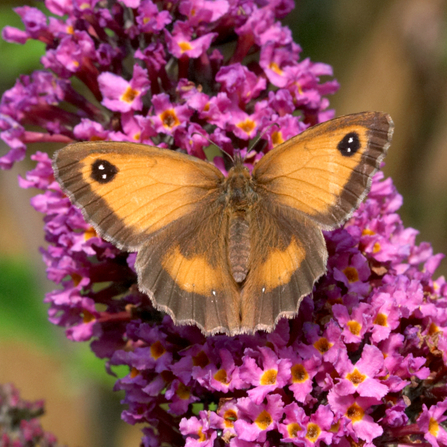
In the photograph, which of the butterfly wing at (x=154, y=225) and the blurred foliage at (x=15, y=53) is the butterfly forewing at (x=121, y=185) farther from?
the blurred foliage at (x=15, y=53)

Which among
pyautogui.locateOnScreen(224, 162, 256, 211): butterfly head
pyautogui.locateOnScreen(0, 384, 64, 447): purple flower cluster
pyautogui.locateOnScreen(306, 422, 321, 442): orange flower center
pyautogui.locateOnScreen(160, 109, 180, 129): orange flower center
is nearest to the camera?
pyautogui.locateOnScreen(306, 422, 321, 442): orange flower center

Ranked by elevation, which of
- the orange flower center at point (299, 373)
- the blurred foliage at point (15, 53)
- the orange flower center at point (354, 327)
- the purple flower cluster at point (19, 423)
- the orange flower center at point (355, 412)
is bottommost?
the purple flower cluster at point (19, 423)

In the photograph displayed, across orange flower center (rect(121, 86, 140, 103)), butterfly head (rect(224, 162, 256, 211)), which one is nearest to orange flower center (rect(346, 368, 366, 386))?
butterfly head (rect(224, 162, 256, 211))

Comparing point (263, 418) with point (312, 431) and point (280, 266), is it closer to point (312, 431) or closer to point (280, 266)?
point (312, 431)

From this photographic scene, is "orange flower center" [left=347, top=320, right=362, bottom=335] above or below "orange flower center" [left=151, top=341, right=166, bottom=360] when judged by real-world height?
above

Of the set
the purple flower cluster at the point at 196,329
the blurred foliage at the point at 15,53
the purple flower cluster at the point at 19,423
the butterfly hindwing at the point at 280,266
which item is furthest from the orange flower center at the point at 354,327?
the blurred foliage at the point at 15,53

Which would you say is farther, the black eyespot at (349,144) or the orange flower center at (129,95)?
the orange flower center at (129,95)

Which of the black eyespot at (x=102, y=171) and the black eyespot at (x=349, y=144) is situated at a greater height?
the black eyespot at (x=349, y=144)

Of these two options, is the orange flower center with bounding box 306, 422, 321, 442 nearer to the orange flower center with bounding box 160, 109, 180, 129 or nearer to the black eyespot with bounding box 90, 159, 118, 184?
the black eyespot with bounding box 90, 159, 118, 184
